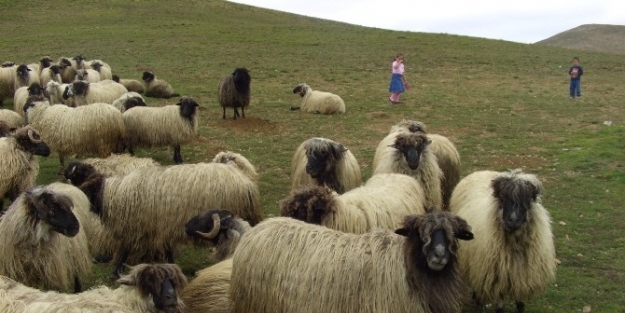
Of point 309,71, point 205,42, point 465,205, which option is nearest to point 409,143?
point 465,205

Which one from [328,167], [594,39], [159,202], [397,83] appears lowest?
[159,202]

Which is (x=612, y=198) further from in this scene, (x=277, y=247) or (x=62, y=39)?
(x=62, y=39)

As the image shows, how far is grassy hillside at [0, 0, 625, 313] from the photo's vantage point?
1049 cm

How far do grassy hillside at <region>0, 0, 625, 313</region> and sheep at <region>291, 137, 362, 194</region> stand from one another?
1.95 meters

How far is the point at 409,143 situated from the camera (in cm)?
905

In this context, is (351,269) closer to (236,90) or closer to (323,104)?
(236,90)

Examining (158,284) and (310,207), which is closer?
(158,284)

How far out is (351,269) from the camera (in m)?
5.51

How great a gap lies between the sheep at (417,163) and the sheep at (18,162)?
6.15m

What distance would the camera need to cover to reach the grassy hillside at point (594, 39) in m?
62.6

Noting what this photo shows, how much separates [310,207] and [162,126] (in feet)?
25.4

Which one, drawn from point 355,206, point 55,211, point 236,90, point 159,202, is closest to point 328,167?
point 355,206

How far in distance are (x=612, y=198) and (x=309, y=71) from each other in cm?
2128

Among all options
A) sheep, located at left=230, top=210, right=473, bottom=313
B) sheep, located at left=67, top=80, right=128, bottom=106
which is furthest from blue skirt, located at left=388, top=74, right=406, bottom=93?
sheep, located at left=230, top=210, right=473, bottom=313
